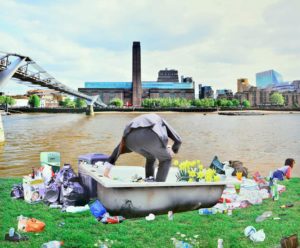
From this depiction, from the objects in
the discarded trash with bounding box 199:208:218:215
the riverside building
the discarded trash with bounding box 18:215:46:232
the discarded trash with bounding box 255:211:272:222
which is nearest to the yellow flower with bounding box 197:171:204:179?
the discarded trash with bounding box 199:208:218:215

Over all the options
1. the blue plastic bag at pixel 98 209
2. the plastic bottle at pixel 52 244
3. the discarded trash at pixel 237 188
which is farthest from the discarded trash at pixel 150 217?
the discarded trash at pixel 237 188

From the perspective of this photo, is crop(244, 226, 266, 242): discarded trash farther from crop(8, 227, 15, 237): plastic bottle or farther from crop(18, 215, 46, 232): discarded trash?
crop(8, 227, 15, 237): plastic bottle

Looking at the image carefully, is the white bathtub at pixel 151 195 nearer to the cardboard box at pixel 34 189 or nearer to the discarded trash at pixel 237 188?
the discarded trash at pixel 237 188

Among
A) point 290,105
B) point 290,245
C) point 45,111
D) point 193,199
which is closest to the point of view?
point 290,245

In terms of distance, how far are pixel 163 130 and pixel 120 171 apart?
1.72 metres

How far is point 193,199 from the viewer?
6770mm

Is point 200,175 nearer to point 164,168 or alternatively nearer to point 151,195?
point 164,168

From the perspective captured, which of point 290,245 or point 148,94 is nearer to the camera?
point 290,245

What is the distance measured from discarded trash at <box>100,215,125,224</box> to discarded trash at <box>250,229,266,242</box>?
194cm

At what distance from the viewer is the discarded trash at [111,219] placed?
20.6ft

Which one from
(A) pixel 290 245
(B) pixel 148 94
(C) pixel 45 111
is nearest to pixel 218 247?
(A) pixel 290 245

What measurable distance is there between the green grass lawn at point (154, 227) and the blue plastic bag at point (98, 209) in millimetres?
91

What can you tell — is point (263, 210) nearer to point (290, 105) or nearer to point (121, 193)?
point (121, 193)

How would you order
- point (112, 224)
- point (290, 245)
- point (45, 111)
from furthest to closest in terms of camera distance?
point (45, 111), point (112, 224), point (290, 245)
